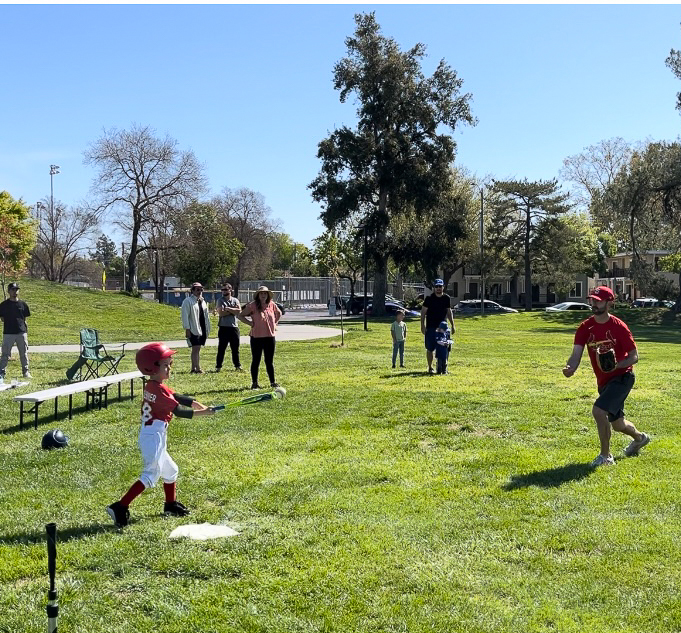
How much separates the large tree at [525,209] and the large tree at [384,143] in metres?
13.8

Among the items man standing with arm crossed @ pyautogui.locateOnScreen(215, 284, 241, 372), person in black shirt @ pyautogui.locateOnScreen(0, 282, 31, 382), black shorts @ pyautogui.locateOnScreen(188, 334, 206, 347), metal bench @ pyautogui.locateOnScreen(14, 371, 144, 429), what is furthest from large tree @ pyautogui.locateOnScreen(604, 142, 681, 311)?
metal bench @ pyautogui.locateOnScreen(14, 371, 144, 429)

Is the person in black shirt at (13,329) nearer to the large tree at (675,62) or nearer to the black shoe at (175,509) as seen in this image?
the black shoe at (175,509)

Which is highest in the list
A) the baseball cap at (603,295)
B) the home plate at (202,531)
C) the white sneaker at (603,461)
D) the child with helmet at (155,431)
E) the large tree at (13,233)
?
the large tree at (13,233)

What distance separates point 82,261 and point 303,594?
9365 centimetres

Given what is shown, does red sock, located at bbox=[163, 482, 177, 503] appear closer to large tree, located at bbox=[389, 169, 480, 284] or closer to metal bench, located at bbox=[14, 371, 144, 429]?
metal bench, located at bbox=[14, 371, 144, 429]

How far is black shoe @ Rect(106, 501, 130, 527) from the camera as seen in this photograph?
216 inches

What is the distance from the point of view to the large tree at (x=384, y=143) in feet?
153

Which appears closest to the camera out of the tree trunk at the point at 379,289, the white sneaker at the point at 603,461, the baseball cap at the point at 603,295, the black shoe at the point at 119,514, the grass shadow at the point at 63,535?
the grass shadow at the point at 63,535

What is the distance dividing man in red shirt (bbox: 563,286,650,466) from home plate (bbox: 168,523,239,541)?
3.61 meters

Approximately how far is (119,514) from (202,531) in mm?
636

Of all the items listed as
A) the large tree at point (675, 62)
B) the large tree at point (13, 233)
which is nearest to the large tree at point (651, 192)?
the large tree at point (675, 62)

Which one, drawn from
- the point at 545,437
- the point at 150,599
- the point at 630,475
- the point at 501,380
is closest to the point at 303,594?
the point at 150,599

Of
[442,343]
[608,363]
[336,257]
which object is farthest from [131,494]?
[336,257]

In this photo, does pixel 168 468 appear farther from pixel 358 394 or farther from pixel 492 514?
pixel 358 394
